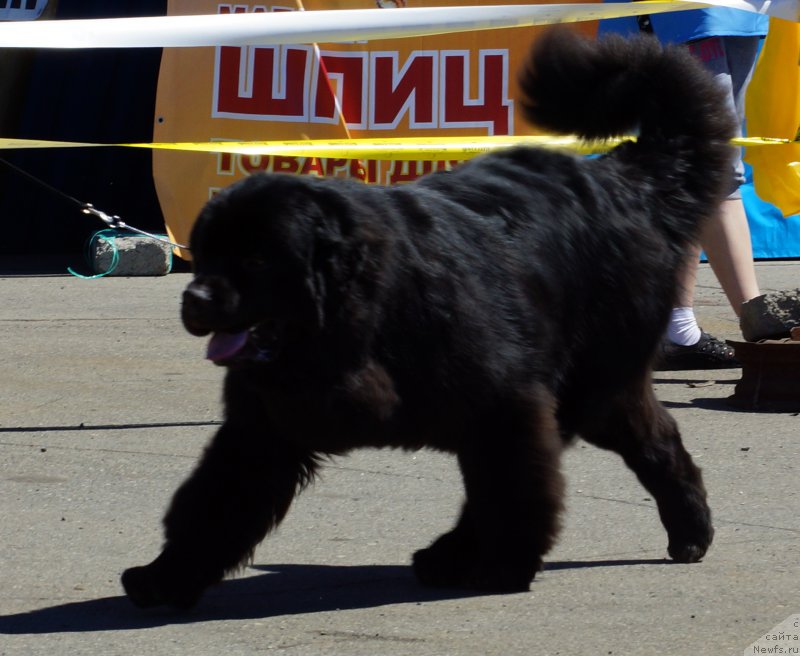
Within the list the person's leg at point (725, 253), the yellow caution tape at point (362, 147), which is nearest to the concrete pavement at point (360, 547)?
the person's leg at point (725, 253)

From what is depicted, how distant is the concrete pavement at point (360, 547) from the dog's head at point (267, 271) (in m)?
0.72

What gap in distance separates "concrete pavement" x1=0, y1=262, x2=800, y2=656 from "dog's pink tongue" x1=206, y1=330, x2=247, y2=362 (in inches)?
26.4

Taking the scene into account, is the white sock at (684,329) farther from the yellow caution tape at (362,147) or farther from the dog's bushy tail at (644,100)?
the dog's bushy tail at (644,100)

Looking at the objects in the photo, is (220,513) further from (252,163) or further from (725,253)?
(252,163)

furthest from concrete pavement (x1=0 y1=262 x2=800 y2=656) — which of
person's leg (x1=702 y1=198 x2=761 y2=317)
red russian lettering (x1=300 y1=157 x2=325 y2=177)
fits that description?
red russian lettering (x1=300 y1=157 x2=325 y2=177)

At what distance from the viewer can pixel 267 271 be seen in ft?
10.3

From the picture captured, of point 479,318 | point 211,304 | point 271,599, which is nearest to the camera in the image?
point 211,304

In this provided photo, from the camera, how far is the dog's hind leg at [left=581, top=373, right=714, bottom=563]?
3957 millimetres

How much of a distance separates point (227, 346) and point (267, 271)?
0.60ft

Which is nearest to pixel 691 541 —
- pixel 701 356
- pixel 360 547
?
pixel 360 547

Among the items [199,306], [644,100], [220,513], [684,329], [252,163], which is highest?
[644,100]

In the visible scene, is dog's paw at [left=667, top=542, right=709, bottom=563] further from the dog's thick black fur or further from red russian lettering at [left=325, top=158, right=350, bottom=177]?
red russian lettering at [left=325, top=158, right=350, bottom=177]

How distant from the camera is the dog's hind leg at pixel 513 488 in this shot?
347 cm

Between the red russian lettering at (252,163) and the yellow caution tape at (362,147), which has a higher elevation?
the yellow caution tape at (362,147)
